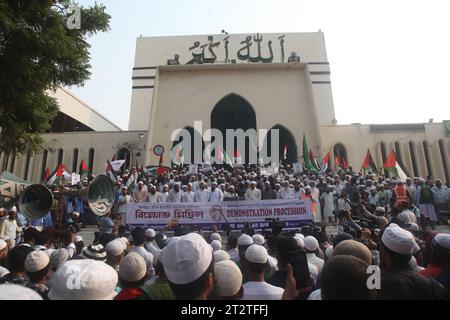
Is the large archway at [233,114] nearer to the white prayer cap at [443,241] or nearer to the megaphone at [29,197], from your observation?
the megaphone at [29,197]

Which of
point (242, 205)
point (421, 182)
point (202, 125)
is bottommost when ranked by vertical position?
point (242, 205)

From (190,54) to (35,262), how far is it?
26998mm

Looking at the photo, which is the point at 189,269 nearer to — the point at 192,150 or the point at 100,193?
the point at 100,193

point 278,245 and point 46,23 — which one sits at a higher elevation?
point 46,23

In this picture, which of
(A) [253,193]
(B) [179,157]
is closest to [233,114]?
(B) [179,157]

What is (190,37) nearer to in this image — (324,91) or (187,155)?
(324,91)

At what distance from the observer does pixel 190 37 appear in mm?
28484

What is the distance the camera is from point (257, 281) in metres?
2.39

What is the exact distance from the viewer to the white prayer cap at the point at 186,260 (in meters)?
1.59

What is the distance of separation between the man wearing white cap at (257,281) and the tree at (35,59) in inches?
272

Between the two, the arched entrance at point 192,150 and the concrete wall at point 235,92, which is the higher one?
the concrete wall at point 235,92

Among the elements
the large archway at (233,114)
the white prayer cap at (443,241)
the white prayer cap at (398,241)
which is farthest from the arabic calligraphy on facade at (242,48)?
the white prayer cap at (398,241)
